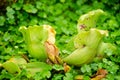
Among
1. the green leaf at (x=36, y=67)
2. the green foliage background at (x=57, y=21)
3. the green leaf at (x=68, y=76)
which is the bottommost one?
the green leaf at (x=68, y=76)

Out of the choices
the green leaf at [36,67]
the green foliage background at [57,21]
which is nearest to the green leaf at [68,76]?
the green foliage background at [57,21]

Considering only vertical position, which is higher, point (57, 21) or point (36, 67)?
point (57, 21)

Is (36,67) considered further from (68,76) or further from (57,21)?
(57,21)

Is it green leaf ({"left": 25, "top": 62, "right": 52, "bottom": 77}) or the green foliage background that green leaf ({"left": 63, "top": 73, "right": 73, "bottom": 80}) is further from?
green leaf ({"left": 25, "top": 62, "right": 52, "bottom": 77})

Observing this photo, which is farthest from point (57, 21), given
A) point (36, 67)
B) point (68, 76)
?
point (68, 76)

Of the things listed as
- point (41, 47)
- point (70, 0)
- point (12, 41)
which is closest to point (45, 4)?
point (70, 0)

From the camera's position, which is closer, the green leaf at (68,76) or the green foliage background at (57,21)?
the green leaf at (68,76)

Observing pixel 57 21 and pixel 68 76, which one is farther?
pixel 57 21

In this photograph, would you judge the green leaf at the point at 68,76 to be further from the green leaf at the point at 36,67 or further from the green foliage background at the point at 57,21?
the green leaf at the point at 36,67
